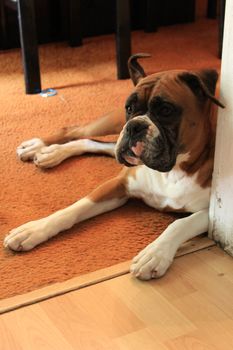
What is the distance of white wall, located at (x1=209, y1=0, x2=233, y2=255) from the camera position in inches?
56.1

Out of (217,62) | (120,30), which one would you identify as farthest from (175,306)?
(217,62)

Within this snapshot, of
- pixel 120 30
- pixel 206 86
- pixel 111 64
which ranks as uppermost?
pixel 206 86

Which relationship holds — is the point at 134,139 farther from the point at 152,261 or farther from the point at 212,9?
the point at 212,9

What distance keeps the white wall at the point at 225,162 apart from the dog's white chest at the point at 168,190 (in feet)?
0.19

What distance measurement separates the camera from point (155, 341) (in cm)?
130

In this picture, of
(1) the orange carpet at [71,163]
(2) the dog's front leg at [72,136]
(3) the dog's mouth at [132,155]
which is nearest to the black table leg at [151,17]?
(1) the orange carpet at [71,163]

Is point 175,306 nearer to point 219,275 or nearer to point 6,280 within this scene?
point 219,275

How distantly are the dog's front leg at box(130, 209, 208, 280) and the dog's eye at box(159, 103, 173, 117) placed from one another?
0.29 metres

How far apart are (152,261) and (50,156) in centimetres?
69

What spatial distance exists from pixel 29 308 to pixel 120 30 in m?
1.71

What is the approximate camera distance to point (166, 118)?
1.54 meters

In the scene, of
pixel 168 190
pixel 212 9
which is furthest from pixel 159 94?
pixel 212 9

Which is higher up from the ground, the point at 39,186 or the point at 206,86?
the point at 206,86

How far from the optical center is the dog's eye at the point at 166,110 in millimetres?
1530
